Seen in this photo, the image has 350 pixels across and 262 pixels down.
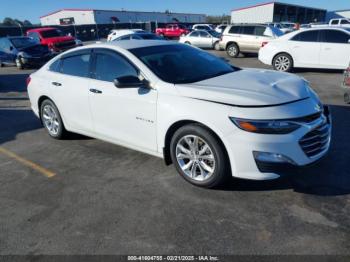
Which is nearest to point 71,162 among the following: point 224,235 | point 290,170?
point 224,235

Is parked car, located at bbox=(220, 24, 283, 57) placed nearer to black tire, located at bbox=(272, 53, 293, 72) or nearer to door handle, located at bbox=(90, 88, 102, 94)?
black tire, located at bbox=(272, 53, 293, 72)

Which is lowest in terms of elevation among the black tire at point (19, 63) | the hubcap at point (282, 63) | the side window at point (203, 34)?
the black tire at point (19, 63)

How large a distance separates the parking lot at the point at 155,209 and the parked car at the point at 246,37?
12.9m

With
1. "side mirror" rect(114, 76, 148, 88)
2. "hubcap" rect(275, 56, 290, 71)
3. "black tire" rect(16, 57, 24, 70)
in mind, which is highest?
"side mirror" rect(114, 76, 148, 88)

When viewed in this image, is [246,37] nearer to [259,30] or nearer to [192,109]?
[259,30]

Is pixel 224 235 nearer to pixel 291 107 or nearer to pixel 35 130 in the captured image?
pixel 291 107

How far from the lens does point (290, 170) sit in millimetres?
3355

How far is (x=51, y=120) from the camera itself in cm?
584

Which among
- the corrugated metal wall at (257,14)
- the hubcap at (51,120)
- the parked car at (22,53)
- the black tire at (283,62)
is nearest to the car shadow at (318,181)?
the hubcap at (51,120)

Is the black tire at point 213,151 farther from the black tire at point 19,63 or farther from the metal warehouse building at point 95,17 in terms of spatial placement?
the metal warehouse building at point 95,17

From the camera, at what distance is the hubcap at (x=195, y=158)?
12.1 ft

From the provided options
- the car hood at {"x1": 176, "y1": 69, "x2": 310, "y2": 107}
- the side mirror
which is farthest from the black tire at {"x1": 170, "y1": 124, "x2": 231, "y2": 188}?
the side mirror

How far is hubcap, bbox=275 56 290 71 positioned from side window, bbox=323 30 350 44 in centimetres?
137

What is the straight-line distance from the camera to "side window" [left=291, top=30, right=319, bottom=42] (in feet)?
36.4
